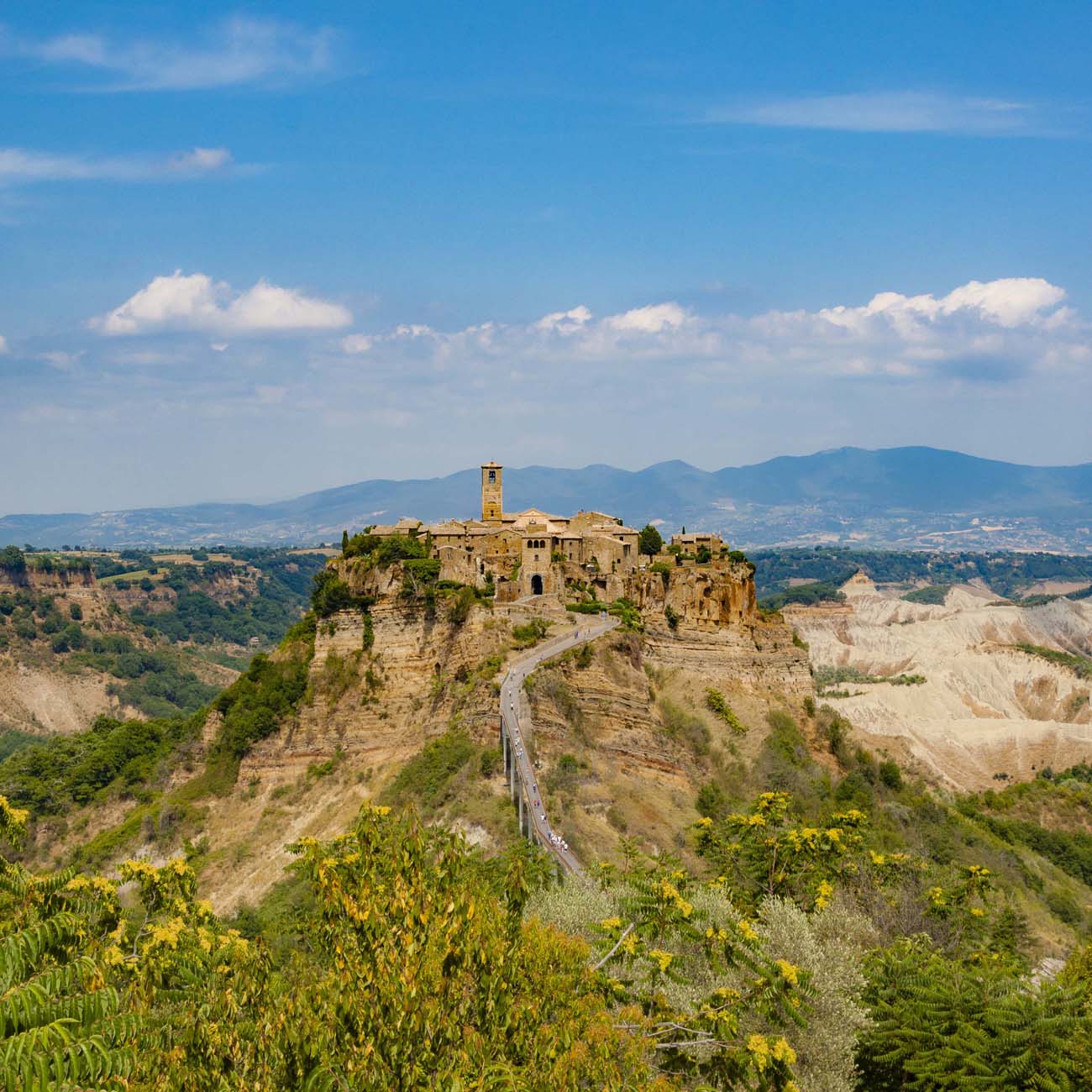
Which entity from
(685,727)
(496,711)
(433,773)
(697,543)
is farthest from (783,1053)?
(697,543)

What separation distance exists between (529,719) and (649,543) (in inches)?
1047

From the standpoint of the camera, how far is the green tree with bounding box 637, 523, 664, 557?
67438mm

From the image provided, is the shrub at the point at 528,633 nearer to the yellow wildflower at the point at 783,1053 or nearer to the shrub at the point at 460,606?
the shrub at the point at 460,606

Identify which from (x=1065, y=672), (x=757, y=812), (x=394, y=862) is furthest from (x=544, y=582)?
(x=1065, y=672)

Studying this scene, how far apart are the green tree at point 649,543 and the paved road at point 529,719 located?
10.2 meters

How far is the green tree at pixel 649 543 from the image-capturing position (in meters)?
67.4

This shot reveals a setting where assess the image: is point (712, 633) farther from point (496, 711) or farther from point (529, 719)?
point (529, 719)

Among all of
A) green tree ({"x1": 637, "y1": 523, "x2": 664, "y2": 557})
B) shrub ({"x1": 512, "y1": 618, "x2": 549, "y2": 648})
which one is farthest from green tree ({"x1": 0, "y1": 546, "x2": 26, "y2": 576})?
shrub ({"x1": 512, "y1": 618, "x2": 549, "y2": 648})

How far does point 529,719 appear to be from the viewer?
43594 millimetres

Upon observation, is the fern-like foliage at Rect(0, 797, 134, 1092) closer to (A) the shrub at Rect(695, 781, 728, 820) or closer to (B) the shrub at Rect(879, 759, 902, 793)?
(A) the shrub at Rect(695, 781, 728, 820)

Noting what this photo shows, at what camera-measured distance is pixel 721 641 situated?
59625 millimetres

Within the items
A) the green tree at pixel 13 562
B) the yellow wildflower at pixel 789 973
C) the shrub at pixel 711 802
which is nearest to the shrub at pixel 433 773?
the shrub at pixel 711 802

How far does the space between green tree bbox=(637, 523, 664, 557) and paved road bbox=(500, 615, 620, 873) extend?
1024 cm

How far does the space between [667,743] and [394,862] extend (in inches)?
1484
